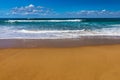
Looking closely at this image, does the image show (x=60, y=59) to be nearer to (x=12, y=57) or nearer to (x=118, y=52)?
(x=12, y=57)

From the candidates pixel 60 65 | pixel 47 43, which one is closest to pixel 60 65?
pixel 60 65

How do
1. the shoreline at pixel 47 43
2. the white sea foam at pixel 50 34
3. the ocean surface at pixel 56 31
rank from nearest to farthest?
the shoreline at pixel 47 43, the white sea foam at pixel 50 34, the ocean surface at pixel 56 31

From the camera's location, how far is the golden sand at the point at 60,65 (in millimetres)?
4305

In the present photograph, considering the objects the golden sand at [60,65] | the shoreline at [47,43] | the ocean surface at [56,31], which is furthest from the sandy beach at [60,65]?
the ocean surface at [56,31]

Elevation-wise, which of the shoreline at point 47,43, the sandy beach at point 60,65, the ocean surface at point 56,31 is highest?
the sandy beach at point 60,65

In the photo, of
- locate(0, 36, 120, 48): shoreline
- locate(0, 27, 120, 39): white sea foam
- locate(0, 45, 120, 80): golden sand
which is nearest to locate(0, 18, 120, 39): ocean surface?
locate(0, 27, 120, 39): white sea foam

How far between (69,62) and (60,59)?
0.33 meters

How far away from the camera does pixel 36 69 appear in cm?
469

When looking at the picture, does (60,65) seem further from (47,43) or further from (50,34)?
(50,34)

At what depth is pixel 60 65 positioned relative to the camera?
16.2 ft

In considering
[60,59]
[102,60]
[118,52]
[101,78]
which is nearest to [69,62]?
[60,59]

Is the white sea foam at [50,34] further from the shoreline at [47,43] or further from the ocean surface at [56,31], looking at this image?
the shoreline at [47,43]

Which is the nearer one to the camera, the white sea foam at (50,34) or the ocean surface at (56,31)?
the white sea foam at (50,34)

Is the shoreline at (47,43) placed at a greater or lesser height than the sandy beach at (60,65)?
lesser
